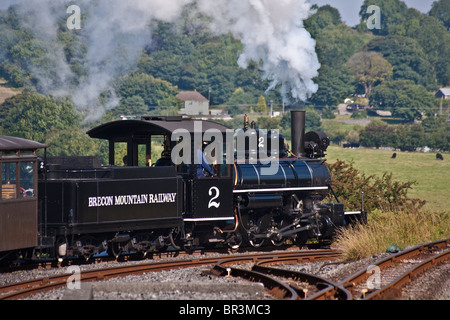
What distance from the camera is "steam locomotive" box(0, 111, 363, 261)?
14438 mm

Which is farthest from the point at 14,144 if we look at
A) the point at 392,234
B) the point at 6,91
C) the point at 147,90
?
the point at 147,90

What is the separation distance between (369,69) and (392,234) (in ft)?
473

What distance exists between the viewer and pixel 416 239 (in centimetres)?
1777

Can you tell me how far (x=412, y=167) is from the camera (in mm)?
83750

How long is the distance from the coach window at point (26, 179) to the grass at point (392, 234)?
6877 mm

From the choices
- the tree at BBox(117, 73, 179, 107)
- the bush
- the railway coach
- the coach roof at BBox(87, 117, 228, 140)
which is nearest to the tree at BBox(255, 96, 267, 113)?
the tree at BBox(117, 73, 179, 107)

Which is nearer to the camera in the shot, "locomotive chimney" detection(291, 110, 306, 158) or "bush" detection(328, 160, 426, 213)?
"locomotive chimney" detection(291, 110, 306, 158)

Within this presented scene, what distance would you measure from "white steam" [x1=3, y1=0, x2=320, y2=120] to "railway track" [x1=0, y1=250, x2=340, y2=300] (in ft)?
205

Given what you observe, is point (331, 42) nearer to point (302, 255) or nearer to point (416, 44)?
point (416, 44)

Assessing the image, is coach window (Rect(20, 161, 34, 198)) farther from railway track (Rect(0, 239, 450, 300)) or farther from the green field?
the green field

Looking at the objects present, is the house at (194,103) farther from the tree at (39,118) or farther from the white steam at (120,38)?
the tree at (39,118)

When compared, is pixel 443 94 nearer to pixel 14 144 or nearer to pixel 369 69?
pixel 369 69

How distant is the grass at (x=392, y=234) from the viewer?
16203mm
